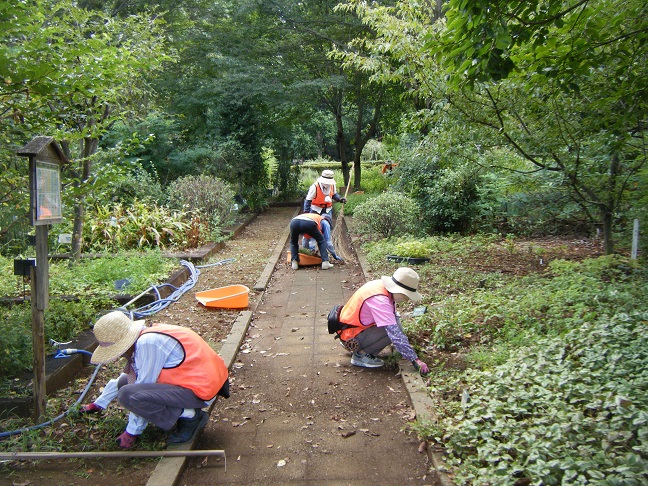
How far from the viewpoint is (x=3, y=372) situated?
15.4ft

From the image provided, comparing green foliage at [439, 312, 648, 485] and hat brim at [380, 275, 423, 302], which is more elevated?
hat brim at [380, 275, 423, 302]

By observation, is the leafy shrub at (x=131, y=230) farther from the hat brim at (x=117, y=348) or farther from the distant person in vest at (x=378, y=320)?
the hat brim at (x=117, y=348)

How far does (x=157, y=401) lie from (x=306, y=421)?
1.24 m

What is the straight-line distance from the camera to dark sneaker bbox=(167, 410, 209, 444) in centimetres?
391

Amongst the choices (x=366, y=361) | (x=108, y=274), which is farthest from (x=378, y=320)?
(x=108, y=274)

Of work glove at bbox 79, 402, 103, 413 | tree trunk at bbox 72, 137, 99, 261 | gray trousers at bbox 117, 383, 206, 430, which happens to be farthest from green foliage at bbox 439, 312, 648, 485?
tree trunk at bbox 72, 137, 99, 261

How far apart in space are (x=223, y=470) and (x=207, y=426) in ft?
2.13

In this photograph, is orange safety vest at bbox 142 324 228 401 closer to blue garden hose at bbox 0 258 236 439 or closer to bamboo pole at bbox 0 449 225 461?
bamboo pole at bbox 0 449 225 461

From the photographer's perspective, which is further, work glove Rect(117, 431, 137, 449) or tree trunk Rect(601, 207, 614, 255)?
tree trunk Rect(601, 207, 614, 255)

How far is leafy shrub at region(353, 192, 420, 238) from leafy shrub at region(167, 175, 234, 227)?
152 inches

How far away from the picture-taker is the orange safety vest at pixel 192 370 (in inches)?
152

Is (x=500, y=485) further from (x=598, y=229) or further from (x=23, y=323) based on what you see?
(x=598, y=229)

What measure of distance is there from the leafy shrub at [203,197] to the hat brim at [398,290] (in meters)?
8.38

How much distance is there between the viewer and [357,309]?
521 centimetres
